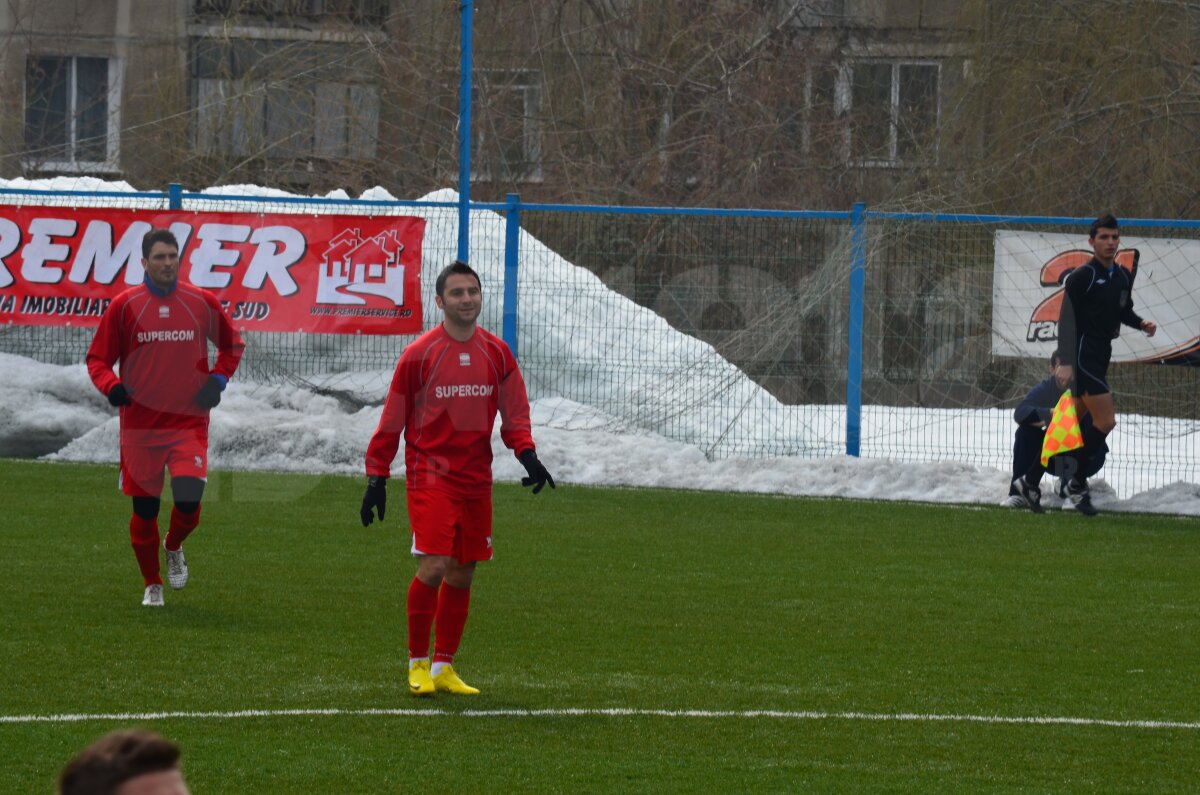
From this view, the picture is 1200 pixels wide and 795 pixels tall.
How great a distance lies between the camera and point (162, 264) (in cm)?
966

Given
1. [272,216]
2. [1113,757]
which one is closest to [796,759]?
[1113,757]

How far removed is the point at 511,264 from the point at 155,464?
282 inches

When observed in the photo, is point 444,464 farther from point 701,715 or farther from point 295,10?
point 295,10

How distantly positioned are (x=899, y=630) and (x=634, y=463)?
7177mm

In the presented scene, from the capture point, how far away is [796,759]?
6461 mm

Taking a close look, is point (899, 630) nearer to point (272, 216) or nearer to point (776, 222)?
point (776, 222)

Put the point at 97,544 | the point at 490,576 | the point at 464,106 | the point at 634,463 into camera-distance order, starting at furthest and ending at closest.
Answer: the point at 634,463, the point at 464,106, the point at 97,544, the point at 490,576

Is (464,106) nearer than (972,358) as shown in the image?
Yes

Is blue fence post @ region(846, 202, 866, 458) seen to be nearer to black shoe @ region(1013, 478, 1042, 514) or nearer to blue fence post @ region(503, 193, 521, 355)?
black shoe @ region(1013, 478, 1042, 514)

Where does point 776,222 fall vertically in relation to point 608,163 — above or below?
below

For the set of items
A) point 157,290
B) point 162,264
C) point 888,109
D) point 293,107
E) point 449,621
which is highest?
point 888,109

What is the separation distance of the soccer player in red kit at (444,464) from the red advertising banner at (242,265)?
29.4 feet

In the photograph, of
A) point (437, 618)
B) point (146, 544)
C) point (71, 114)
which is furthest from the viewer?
point (71, 114)

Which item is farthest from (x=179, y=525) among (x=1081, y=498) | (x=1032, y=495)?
(x=1081, y=498)
